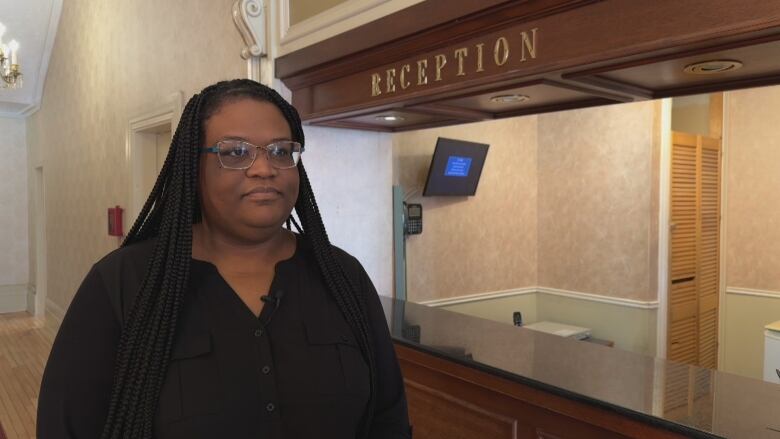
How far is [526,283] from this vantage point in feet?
17.4

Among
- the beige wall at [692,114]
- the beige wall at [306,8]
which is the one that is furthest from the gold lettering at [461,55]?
the beige wall at [692,114]

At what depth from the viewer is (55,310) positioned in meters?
6.51

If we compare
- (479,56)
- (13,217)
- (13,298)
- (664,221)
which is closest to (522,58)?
(479,56)

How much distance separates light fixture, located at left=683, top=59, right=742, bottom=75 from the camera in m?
1.57

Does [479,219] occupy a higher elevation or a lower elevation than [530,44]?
lower

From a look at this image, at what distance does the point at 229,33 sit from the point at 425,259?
2.24m

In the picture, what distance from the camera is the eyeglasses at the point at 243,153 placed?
3.92 feet

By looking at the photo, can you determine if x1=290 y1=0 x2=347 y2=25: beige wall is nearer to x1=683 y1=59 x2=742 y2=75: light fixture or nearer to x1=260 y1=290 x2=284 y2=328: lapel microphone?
x1=683 y1=59 x2=742 y2=75: light fixture

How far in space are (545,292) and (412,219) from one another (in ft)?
5.39

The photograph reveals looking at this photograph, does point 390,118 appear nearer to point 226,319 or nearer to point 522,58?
point 522,58

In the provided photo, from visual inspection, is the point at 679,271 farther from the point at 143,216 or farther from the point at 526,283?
the point at 143,216

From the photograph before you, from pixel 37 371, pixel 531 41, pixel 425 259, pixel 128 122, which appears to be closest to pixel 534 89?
pixel 531 41

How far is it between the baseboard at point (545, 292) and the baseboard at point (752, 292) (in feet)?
3.19

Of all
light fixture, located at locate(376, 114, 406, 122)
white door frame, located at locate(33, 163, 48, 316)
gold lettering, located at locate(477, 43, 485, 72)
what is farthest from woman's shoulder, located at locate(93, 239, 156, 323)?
white door frame, located at locate(33, 163, 48, 316)
